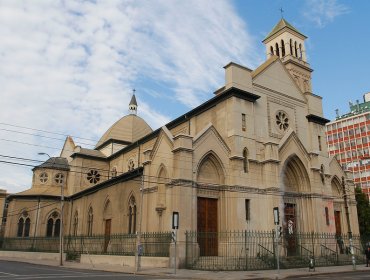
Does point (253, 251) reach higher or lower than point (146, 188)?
lower

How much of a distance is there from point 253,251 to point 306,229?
8.29m

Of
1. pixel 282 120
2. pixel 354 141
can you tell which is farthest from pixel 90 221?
pixel 354 141

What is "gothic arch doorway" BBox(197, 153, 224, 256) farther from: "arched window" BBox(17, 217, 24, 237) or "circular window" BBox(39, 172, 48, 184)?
"circular window" BBox(39, 172, 48, 184)

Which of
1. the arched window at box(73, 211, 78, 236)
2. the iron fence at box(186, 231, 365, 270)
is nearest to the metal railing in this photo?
the iron fence at box(186, 231, 365, 270)

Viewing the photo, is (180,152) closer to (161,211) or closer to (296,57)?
(161,211)

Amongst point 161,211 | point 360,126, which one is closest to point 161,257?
point 161,211

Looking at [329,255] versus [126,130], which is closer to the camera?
[329,255]

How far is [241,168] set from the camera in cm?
3008

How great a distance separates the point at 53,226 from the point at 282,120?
113 feet

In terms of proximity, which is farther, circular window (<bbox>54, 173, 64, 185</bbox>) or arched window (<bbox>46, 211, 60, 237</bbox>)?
circular window (<bbox>54, 173, 64, 185</bbox>)

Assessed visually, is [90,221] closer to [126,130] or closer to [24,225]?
[24,225]

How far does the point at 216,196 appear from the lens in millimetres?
29453

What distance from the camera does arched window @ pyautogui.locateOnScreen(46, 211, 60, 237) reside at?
Answer: 49938mm

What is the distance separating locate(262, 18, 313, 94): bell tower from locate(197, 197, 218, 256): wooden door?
62.2ft
